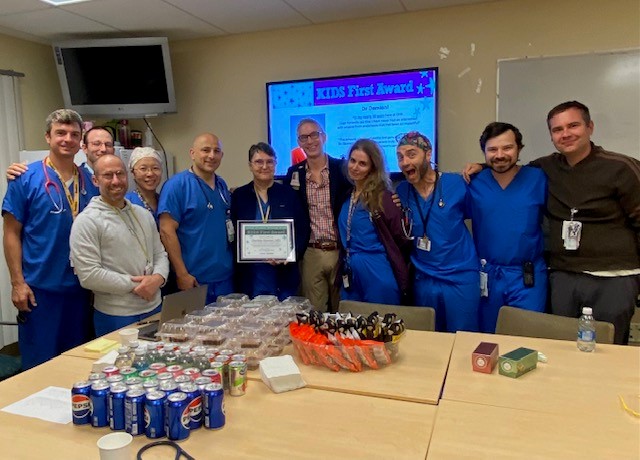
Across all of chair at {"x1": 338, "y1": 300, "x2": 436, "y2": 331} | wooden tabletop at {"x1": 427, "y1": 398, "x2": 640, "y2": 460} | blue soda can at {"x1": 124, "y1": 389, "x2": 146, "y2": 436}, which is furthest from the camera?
chair at {"x1": 338, "y1": 300, "x2": 436, "y2": 331}

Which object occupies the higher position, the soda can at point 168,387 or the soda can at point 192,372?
the soda can at point 168,387

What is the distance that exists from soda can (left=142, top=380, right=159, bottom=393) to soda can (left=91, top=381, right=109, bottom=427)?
0.11 metres

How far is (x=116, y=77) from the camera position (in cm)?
455

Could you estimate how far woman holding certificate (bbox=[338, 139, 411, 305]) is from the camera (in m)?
2.87

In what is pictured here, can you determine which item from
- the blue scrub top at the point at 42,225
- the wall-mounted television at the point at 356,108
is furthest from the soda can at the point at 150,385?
the wall-mounted television at the point at 356,108

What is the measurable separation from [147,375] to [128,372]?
0.25 feet

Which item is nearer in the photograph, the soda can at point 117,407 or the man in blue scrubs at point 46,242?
the soda can at point 117,407

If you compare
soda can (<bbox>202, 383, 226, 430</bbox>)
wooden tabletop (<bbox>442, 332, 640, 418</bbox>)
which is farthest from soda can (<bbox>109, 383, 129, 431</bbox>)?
wooden tabletop (<bbox>442, 332, 640, 418</bbox>)

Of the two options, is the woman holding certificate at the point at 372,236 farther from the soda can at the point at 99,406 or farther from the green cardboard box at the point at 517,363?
the soda can at the point at 99,406

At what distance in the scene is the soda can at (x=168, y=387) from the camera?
4.62 ft

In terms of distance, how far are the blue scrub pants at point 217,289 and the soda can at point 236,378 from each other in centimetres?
156

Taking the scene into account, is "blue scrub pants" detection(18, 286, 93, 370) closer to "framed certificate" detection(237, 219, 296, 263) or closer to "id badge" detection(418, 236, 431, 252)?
"framed certificate" detection(237, 219, 296, 263)

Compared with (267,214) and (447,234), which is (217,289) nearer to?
(267,214)

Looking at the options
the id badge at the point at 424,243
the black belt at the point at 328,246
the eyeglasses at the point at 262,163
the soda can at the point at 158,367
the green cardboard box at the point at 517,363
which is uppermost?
the eyeglasses at the point at 262,163
